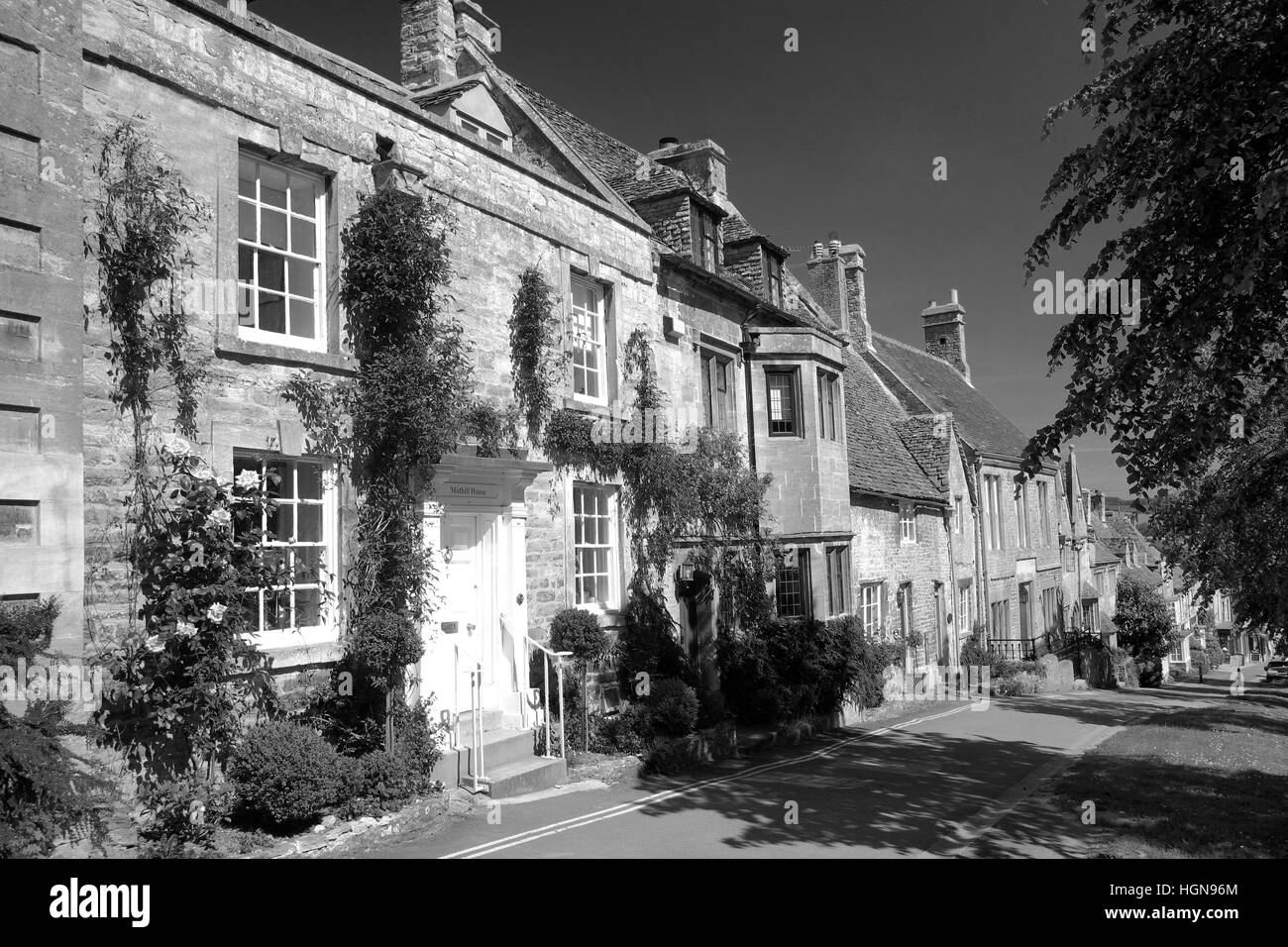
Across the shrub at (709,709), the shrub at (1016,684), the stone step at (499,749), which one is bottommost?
the shrub at (1016,684)

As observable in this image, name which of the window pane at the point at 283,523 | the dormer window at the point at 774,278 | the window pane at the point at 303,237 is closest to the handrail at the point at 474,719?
the window pane at the point at 283,523

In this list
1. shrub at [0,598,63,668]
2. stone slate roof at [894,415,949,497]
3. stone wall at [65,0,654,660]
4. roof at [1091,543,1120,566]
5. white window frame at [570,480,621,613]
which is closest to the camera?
shrub at [0,598,63,668]

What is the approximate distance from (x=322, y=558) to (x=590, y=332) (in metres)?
6.13

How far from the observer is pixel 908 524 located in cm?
2527

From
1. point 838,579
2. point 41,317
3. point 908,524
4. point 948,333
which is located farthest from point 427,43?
point 948,333

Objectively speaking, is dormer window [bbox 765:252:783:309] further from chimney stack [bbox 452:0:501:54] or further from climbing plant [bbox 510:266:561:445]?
climbing plant [bbox 510:266:561:445]

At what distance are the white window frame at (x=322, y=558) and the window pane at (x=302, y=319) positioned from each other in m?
1.35

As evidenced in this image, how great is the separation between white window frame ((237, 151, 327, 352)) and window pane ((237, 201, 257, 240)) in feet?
0.06

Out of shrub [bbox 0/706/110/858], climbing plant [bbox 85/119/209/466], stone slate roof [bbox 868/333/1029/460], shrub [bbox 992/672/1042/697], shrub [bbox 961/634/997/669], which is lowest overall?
shrub [bbox 992/672/1042/697]

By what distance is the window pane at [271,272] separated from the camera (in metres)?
9.21

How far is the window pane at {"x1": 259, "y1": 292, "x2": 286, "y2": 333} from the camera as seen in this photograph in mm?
9289

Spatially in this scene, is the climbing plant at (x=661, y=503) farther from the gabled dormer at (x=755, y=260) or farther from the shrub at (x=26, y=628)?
the shrub at (x=26, y=628)

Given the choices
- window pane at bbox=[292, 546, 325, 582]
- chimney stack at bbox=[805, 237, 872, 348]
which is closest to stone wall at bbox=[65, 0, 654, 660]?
window pane at bbox=[292, 546, 325, 582]
